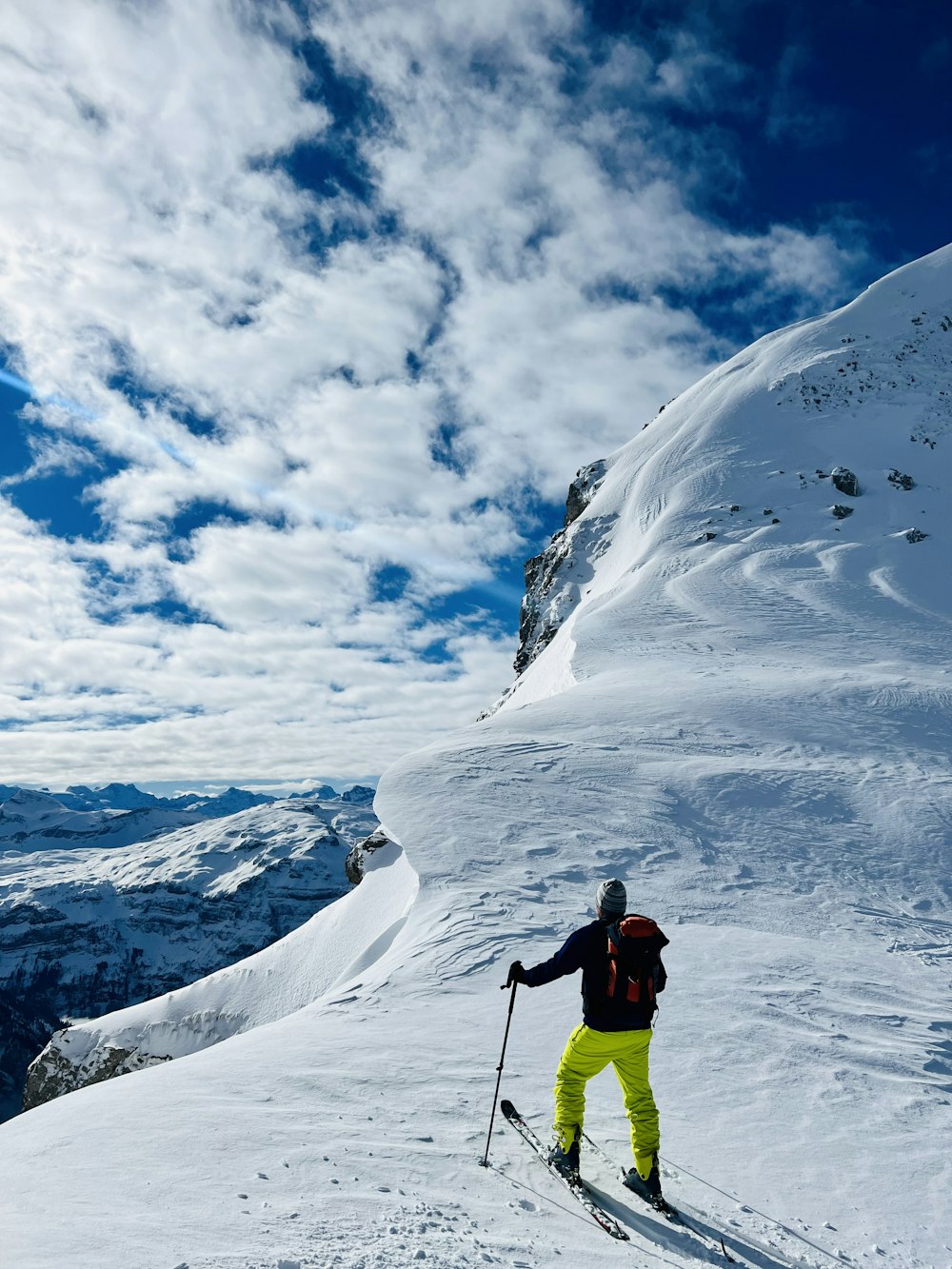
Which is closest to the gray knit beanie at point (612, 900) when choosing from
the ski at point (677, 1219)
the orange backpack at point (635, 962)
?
the orange backpack at point (635, 962)

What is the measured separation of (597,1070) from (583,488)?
60591mm

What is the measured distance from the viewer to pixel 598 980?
18.1ft

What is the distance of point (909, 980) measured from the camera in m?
8.98

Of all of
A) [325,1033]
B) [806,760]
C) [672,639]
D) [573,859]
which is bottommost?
[325,1033]

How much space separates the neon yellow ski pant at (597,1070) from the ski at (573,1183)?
182mm

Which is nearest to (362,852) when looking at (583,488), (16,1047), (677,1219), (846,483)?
(677,1219)

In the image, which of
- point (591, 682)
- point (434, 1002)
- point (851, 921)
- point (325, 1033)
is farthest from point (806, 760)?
point (325, 1033)

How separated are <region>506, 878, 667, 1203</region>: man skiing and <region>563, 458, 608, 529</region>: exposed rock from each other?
57.0 m

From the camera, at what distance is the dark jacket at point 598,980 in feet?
17.9

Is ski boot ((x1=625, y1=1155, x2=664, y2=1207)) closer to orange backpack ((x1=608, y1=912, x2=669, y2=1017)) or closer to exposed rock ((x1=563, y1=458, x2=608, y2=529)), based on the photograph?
orange backpack ((x1=608, y1=912, x2=669, y2=1017))

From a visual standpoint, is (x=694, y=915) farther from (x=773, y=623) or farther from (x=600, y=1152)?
(x=773, y=623)

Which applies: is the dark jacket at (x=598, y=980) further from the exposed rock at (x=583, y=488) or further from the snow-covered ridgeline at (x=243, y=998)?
the exposed rock at (x=583, y=488)

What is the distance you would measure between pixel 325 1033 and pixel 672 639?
71.1 ft

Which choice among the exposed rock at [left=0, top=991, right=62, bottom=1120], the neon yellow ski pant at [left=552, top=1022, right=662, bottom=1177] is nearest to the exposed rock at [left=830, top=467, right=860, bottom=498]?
the neon yellow ski pant at [left=552, top=1022, right=662, bottom=1177]
